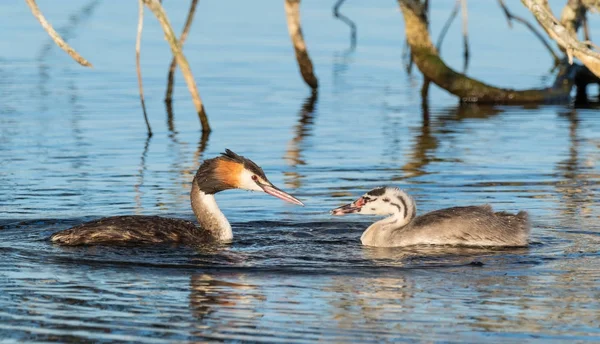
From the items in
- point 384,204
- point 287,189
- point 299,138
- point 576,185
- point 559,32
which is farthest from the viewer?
point 299,138

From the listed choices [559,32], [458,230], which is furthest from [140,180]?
[559,32]

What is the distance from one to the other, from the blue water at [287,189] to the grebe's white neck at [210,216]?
16 cm

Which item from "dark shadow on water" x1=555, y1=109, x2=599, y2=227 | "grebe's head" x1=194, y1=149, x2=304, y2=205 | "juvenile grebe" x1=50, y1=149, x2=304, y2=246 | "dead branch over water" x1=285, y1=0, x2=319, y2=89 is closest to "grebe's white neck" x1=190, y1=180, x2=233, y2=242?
"juvenile grebe" x1=50, y1=149, x2=304, y2=246

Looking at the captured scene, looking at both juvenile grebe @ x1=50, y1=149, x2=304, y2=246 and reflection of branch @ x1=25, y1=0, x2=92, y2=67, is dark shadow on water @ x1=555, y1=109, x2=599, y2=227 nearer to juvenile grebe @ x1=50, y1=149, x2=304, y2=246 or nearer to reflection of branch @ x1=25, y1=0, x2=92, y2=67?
juvenile grebe @ x1=50, y1=149, x2=304, y2=246

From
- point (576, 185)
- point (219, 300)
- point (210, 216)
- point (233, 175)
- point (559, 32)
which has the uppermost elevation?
point (559, 32)

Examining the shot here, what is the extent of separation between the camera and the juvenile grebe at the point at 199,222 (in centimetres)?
1122

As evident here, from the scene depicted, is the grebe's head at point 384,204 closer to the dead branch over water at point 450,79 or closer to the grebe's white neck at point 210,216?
the grebe's white neck at point 210,216

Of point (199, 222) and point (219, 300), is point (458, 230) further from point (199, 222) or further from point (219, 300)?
point (219, 300)

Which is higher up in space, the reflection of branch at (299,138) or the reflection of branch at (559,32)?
the reflection of branch at (559,32)

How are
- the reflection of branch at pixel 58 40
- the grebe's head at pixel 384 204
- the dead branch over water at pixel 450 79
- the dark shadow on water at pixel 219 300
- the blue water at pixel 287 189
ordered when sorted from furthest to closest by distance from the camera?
the dead branch over water at pixel 450 79 → the reflection of branch at pixel 58 40 → the grebe's head at pixel 384 204 → the blue water at pixel 287 189 → the dark shadow on water at pixel 219 300

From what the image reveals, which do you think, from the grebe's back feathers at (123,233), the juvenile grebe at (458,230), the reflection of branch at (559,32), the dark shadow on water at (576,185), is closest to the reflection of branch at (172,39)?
the dark shadow on water at (576,185)

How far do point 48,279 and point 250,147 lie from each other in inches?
295

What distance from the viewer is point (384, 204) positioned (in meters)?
12.0

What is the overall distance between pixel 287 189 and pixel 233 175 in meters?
2.43
